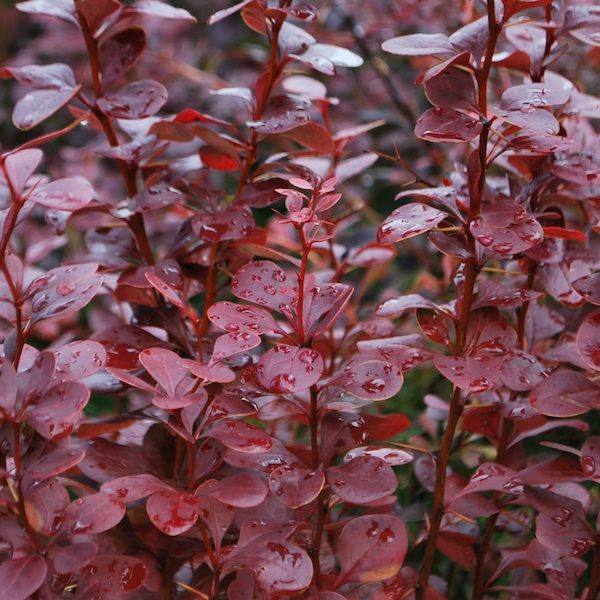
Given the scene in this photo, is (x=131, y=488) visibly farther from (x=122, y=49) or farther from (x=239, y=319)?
(x=122, y=49)

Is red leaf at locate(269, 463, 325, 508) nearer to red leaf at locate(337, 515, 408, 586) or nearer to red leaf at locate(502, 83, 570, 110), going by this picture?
red leaf at locate(337, 515, 408, 586)

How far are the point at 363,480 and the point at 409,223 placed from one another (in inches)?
8.3

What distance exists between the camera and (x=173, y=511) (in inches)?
25.3

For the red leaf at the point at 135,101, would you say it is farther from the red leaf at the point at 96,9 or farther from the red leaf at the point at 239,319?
the red leaf at the point at 239,319

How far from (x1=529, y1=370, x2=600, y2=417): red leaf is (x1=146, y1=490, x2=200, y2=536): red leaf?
290 millimetres

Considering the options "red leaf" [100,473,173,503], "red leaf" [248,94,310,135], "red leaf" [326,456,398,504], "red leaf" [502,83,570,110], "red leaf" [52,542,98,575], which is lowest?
"red leaf" [326,456,398,504]

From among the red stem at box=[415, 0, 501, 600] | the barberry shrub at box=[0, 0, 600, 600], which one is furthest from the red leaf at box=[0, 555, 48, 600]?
the red stem at box=[415, 0, 501, 600]

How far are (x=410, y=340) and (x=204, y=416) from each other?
20cm

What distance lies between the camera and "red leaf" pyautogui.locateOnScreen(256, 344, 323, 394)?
2.08ft

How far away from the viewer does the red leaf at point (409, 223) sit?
26.9 inches

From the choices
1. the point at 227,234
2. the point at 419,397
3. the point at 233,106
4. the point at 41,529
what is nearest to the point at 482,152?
the point at 227,234

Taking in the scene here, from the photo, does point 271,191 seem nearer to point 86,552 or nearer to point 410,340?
point 410,340

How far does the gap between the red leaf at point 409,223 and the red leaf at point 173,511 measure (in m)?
0.25

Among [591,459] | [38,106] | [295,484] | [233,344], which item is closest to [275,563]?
[295,484]
